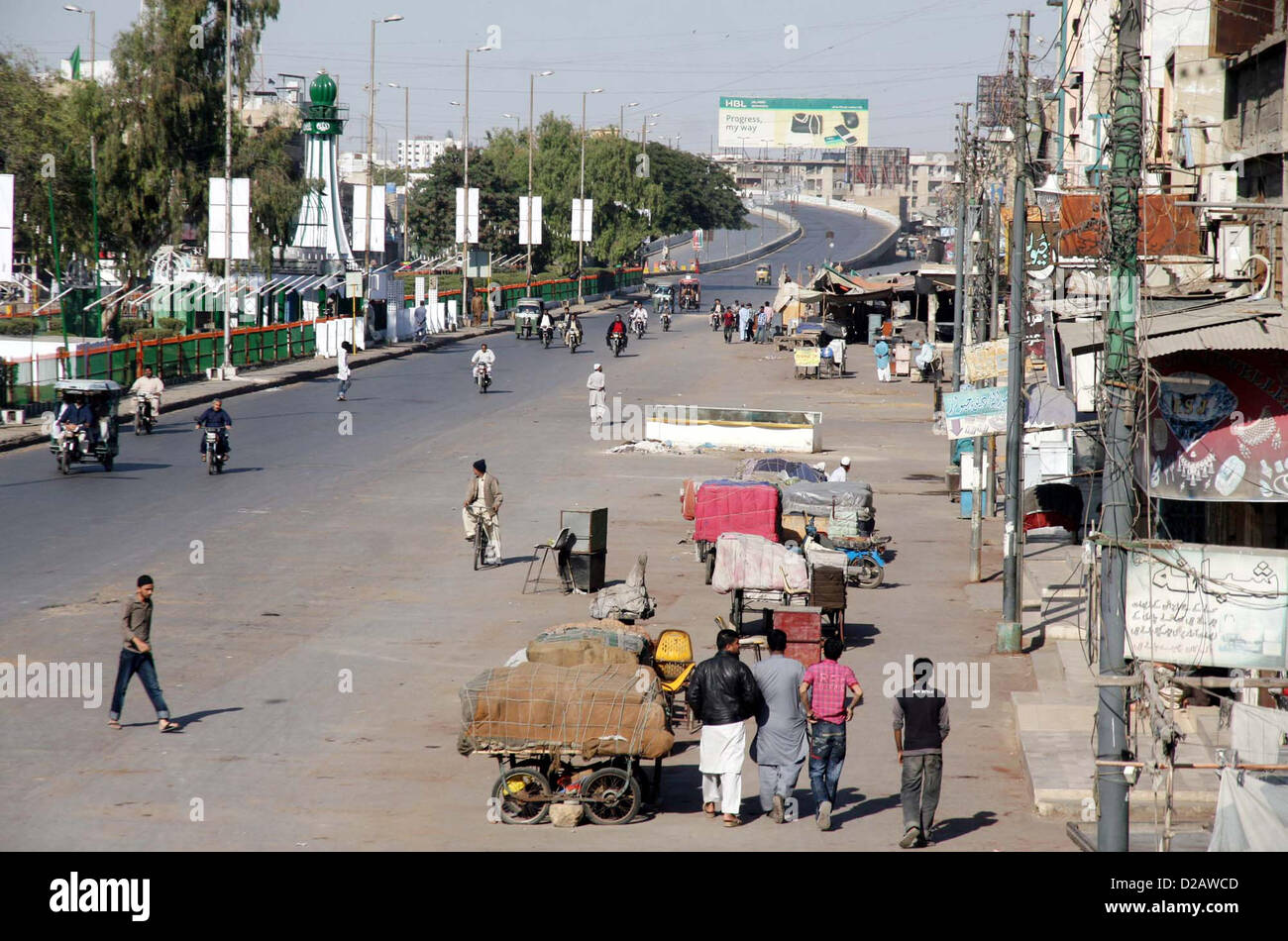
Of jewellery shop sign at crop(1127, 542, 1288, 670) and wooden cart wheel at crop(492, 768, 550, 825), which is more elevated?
jewellery shop sign at crop(1127, 542, 1288, 670)

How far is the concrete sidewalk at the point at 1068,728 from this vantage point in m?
11.7

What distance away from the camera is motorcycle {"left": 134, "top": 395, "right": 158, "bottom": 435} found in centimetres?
3403

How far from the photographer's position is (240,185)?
48.6m

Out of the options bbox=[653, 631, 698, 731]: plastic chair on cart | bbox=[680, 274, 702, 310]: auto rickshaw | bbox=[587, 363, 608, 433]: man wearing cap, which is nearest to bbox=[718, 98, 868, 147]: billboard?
bbox=[680, 274, 702, 310]: auto rickshaw

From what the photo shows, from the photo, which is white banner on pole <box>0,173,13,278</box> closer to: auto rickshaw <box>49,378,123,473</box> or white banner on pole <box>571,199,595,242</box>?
auto rickshaw <box>49,378,123,473</box>

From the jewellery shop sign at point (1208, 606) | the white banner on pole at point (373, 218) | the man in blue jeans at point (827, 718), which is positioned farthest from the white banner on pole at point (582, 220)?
the jewellery shop sign at point (1208, 606)

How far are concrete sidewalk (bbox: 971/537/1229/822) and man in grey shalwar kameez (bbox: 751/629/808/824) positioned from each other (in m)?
2.00

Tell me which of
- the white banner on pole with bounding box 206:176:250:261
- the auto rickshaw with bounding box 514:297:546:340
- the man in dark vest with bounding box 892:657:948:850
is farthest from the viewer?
the auto rickshaw with bounding box 514:297:546:340

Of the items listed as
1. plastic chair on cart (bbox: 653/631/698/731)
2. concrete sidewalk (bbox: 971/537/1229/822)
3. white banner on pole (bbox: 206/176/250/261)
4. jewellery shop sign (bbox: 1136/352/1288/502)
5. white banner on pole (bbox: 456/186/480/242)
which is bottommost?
concrete sidewalk (bbox: 971/537/1229/822)

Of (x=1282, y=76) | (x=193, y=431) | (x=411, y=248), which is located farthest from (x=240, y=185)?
(x=411, y=248)

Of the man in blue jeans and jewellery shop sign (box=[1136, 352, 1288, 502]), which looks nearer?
the man in blue jeans

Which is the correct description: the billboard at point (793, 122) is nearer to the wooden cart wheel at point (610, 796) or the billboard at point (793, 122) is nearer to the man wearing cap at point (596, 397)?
the man wearing cap at point (596, 397)

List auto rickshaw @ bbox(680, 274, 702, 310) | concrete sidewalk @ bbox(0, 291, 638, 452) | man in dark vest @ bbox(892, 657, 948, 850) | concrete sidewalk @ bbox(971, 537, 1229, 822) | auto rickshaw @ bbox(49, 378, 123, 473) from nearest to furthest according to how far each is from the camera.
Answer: man in dark vest @ bbox(892, 657, 948, 850), concrete sidewalk @ bbox(971, 537, 1229, 822), auto rickshaw @ bbox(49, 378, 123, 473), concrete sidewalk @ bbox(0, 291, 638, 452), auto rickshaw @ bbox(680, 274, 702, 310)

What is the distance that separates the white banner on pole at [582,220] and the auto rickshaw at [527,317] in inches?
656
